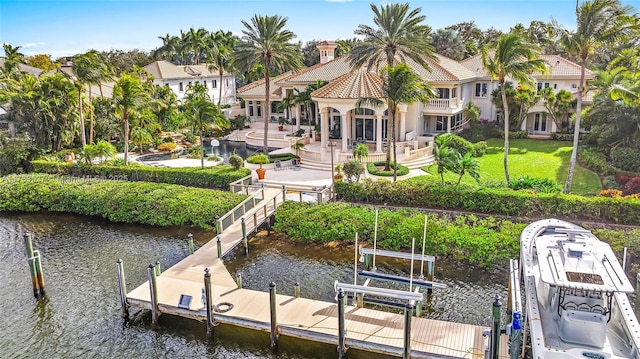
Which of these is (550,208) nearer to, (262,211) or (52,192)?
(262,211)

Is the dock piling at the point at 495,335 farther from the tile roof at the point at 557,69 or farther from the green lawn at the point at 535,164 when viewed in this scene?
the tile roof at the point at 557,69

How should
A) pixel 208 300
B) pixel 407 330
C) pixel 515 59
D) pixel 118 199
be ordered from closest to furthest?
pixel 407 330, pixel 208 300, pixel 515 59, pixel 118 199

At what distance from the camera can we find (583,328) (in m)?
12.0

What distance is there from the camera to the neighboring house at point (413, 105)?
37.2m

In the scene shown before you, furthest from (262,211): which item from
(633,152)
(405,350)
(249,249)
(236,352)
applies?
(633,152)

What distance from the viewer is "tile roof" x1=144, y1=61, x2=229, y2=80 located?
65.7 meters

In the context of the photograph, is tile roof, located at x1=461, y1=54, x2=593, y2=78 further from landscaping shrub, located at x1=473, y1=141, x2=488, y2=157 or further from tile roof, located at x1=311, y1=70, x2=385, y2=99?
tile roof, located at x1=311, y1=70, x2=385, y2=99

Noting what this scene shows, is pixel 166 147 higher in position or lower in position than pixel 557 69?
lower

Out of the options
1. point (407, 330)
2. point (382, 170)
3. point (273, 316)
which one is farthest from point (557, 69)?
point (273, 316)

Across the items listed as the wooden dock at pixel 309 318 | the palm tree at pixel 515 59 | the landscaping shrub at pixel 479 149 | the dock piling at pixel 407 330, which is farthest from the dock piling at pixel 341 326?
the landscaping shrub at pixel 479 149

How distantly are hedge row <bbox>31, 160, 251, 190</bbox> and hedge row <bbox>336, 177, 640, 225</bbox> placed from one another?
25.3 ft

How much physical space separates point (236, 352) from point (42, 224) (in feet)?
60.4

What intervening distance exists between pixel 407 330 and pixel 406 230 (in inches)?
351

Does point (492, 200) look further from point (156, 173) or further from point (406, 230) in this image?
point (156, 173)
